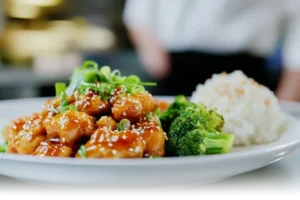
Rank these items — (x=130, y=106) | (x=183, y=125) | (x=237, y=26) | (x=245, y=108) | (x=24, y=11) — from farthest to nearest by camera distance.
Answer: (x=24, y=11), (x=237, y=26), (x=245, y=108), (x=183, y=125), (x=130, y=106)

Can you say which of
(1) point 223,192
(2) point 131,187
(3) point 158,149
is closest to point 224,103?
(3) point 158,149

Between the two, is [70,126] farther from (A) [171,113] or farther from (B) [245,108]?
(B) [245,108]

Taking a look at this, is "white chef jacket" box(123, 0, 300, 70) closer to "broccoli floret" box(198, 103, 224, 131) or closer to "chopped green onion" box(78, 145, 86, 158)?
"broccoli floret" box(198, 103, 224, 131)

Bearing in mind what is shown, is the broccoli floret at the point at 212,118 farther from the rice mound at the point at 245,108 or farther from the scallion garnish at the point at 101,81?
the scallion garnish at the point at 101,81

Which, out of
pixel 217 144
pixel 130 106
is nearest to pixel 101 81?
pixel 130 106

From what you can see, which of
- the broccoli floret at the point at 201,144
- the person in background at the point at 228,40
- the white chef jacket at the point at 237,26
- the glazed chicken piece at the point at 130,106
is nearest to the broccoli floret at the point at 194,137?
the broccoli floret at the point at 201,144

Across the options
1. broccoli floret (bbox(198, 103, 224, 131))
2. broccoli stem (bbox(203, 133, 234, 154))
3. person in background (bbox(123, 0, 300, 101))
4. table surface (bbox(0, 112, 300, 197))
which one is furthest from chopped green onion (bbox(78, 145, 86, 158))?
person in background (bbox(123, 0, 300, 101))
